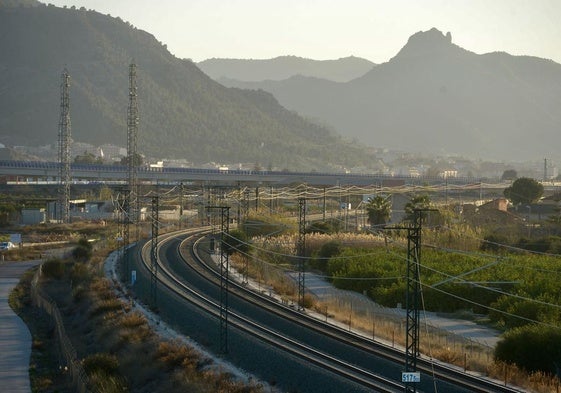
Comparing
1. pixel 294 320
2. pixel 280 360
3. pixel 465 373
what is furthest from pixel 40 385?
pixel 465 373

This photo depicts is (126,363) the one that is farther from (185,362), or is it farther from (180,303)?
(180,303)

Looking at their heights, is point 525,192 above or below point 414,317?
above

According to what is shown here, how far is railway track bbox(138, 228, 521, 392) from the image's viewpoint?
87.1 ft

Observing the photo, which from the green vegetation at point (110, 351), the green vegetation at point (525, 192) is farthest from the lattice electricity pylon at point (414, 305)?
the green vegetation at point (525, 192)

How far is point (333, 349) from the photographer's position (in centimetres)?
3159

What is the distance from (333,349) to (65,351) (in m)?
10.2

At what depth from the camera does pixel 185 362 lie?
1168 inches

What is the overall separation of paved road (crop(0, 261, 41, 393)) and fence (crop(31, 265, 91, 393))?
4.48 feet

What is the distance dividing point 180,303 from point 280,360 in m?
13.4

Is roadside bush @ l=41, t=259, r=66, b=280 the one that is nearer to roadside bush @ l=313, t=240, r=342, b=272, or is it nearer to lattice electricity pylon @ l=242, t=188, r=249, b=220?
roadside bush @ l=313, t=240, r=342, b=272

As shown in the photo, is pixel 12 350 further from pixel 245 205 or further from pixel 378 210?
pixel 245 205

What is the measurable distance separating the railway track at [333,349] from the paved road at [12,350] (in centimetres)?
818

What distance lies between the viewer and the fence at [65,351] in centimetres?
2819

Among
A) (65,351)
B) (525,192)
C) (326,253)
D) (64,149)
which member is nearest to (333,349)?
(65,351)
